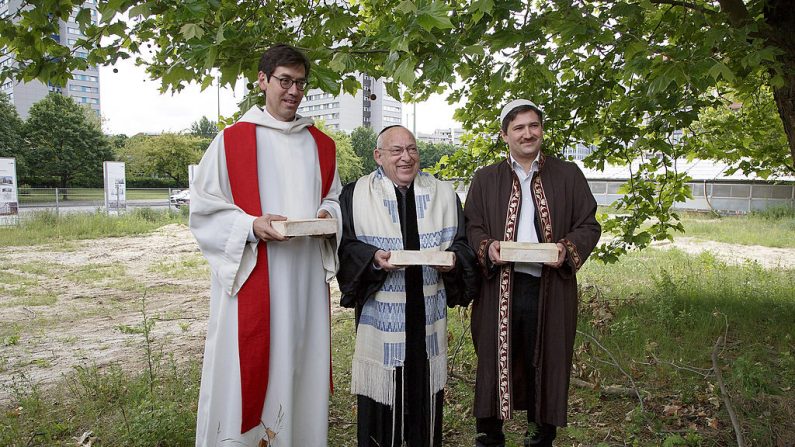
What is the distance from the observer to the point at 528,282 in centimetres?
286

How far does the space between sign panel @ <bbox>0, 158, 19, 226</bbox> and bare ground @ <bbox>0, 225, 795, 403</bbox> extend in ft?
13.7

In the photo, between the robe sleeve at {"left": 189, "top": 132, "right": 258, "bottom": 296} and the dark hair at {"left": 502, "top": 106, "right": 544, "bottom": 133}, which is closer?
the robe sleeve at {"left": 189, "top": 132, "right": 258, "bottom": 296}

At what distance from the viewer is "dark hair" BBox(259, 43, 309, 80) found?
2.57 metres

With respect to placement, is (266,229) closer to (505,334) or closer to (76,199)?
(505,334)

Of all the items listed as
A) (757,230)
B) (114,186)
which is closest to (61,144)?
(114,186)

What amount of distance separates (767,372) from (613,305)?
264cm

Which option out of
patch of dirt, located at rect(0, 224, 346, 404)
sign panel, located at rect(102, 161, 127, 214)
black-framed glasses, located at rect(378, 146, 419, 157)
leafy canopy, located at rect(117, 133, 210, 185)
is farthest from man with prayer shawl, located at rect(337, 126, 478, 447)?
leafy canopy, located at rect(117, 133, 210, 185)

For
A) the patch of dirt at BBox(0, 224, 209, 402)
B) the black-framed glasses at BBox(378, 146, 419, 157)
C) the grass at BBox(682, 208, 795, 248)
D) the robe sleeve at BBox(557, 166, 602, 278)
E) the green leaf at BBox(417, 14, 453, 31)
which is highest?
the green leaf at BBox(417, 14, 453, 31)

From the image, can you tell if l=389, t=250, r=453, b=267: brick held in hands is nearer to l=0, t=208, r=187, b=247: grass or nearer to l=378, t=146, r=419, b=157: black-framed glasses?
l=378, t=146, r=419, b=157: black-framed glasses

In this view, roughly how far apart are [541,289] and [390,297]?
79cm

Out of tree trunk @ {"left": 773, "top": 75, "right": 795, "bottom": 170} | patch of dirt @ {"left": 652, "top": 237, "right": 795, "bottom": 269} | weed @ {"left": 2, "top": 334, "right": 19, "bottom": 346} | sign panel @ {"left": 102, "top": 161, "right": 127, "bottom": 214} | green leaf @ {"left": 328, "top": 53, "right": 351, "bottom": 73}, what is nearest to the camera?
green leaf @ {"left": 328, "top": 53, "right": 351, "bottom": 73}

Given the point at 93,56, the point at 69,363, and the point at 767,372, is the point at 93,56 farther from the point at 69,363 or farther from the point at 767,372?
the point at 767,372

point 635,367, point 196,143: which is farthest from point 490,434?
point 196,143

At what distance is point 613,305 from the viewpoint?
22.5 feet
